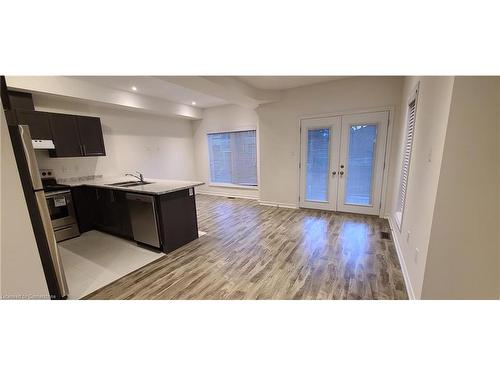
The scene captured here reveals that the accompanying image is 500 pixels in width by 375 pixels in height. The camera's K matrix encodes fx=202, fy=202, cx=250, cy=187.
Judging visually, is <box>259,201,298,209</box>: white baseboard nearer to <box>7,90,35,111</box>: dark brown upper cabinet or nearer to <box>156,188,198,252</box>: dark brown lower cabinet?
<box>156,188,198,252</box>: dark brown lower cabinet

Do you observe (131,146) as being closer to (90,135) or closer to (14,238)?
(90,135)

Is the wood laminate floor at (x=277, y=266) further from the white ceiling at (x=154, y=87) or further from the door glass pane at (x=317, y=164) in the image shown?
the white ceiling at (x=154, y=87)

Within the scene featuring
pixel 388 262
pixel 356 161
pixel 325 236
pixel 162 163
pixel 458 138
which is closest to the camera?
pixel 458 138

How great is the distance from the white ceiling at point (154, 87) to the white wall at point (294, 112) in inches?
58.5

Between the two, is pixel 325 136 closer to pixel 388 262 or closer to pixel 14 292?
pixel 388 262

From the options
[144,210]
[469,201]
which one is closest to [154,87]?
[144,210]

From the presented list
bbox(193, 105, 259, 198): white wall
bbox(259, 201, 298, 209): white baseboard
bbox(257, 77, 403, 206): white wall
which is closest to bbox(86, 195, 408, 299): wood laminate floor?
bbox(259, 201, 298, 209): white baseboard

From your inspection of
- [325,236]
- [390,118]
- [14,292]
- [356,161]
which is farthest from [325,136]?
[14,292]

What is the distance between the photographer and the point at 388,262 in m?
2.38

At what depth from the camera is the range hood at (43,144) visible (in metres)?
2.93

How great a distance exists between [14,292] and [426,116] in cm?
362

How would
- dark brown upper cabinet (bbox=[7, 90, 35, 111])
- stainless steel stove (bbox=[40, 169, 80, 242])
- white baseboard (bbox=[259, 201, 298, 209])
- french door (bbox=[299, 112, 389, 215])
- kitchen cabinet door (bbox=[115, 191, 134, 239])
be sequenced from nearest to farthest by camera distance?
1. dark brown upper cabinet (bbox=[7, 90, 35, 111])
2. kitchen cabinet door (bbox=[115, 191, 134, 239])
3. stainless steel stove (bbox=[40, 169, 80, 242])
4. french door (bbox=[299, 112, 389, 215])
5. white baseboard (bbox=[259, 201, 298, 209])

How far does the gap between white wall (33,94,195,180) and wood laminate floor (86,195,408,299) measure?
250cm

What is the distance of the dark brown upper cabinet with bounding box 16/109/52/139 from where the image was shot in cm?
289
